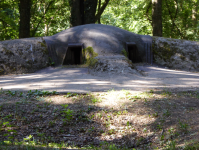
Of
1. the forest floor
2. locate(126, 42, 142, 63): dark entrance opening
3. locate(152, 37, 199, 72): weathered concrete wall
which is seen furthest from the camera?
locate(126, 42, 142, 63): dark entrance opening

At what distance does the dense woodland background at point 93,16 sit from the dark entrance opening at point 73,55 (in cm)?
468

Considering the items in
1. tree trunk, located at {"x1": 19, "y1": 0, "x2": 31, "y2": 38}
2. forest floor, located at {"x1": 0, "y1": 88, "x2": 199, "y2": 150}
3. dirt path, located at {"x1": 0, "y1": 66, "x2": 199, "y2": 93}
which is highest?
tree trunk, located at {"x1": 19, "y1": 0, "x2": 31, "y2": 38}

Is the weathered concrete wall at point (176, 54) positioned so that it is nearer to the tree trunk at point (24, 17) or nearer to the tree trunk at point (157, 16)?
the tree trunk at point (157, 16)

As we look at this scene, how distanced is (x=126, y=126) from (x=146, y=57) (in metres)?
8.42

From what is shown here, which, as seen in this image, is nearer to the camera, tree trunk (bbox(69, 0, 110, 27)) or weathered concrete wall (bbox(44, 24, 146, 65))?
weathered concrete wall (bbox(44, 24, 146, 65))

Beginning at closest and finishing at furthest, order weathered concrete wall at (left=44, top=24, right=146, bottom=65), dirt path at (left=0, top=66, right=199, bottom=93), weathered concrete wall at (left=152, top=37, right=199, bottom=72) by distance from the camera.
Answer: dirt path at (left=0, top=66, right=199, bottom=93) → weathered concrete wall at (left=44, top=24, right=146, bottom=65) → weathered concrete wall at (left=152, top=37, right=199, bottom=72)

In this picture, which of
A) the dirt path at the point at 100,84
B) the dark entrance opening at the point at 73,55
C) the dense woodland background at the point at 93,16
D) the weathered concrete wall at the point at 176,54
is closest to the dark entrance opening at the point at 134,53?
the weathered concrete wall at the point at 176,54

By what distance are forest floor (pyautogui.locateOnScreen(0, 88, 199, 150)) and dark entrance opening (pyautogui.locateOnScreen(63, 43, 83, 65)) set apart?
6.10 metres

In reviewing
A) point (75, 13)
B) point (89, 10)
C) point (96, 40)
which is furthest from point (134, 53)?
point (75, 13)

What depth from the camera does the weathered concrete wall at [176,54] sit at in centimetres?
1227

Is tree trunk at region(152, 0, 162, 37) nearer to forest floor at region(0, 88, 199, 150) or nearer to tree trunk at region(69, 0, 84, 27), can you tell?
tree trunk at region(69, 0, 84, 27)

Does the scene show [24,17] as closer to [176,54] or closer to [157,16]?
[157,16]

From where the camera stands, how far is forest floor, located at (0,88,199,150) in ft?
13.5

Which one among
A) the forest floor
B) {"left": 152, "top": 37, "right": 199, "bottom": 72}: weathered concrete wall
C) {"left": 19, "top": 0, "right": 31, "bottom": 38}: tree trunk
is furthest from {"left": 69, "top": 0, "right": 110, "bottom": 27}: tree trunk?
the forest floor
